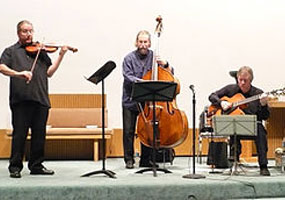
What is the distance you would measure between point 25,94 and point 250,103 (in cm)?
240

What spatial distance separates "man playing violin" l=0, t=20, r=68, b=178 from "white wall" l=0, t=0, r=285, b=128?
3.01 meters

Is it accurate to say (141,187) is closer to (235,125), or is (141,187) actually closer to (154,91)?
(154,91)

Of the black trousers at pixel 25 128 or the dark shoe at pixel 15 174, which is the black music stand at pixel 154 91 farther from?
the dark shoe at pixel 15 174

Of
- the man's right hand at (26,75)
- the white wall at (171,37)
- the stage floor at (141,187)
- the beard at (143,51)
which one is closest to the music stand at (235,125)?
the stage floor at (141,187)

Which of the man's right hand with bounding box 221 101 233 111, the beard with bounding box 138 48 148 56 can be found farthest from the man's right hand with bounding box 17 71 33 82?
the man's right hand with bounding box 221 101 233 111

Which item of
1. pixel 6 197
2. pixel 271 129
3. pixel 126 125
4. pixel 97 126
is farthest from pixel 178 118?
pixel 271 129

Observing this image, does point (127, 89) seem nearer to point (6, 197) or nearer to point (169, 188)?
point (169, 188)

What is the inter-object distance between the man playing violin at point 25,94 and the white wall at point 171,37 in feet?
9.89

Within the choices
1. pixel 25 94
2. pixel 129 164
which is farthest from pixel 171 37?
pixel 25 94

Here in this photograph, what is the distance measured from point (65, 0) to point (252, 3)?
3.14m

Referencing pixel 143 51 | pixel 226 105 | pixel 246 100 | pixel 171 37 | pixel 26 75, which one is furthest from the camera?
pixel 171 37

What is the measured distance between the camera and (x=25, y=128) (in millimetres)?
4762

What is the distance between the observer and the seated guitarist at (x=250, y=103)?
5.11 m

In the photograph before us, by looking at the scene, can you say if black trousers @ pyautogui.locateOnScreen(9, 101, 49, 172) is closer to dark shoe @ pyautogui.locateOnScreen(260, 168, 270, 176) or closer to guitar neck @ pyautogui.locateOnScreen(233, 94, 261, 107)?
guitar neck @ pyautogui.locateOnScreen(233, 94, 261, 107)
